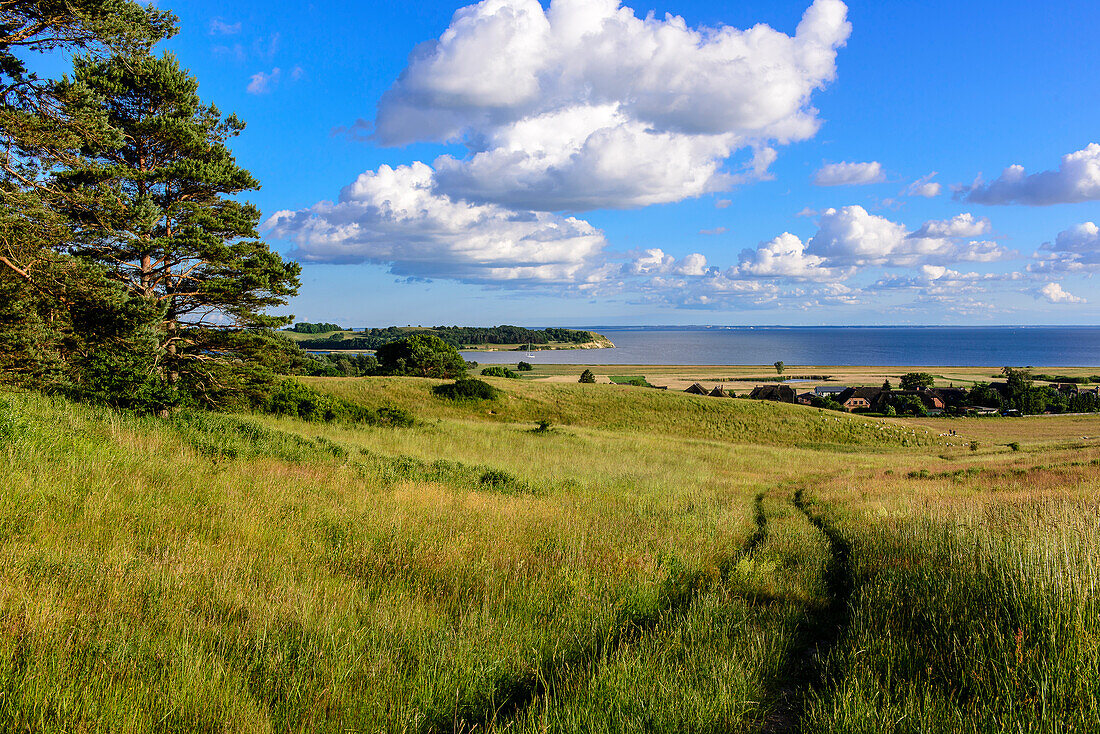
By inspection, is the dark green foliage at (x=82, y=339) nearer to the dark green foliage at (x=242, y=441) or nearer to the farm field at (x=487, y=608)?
the dark green foliage at (x=242, y=441)

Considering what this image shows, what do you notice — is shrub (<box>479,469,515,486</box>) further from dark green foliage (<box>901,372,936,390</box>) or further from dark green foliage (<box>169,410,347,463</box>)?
dark green foliage (<box>901,372,936,390</box>)

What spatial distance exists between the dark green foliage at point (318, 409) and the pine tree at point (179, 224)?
3.88 meters

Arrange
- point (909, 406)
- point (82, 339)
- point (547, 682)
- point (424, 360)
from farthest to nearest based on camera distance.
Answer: point (909, 406)
point (424, 360)
point (82, 339)
point (547, 682)

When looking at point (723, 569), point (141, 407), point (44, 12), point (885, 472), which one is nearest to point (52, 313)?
point (141, 407)

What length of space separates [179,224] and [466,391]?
3074 centimetres

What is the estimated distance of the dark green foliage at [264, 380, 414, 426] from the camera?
26172 mm

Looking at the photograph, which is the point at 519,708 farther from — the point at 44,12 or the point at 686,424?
the point at 686,424

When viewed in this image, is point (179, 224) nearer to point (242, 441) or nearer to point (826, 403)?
point (242, 441)

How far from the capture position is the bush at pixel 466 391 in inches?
1876

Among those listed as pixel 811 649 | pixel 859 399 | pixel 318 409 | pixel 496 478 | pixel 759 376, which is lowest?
pixel 859 399

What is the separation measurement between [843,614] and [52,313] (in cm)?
1873

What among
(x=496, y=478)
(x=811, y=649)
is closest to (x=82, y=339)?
(x=496, y=478)

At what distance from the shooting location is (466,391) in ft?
158

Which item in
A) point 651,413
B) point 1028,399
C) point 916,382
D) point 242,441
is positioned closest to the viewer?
point 242,441
